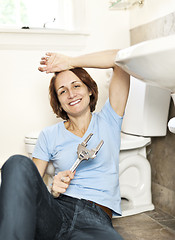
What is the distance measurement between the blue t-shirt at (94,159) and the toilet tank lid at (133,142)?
0.41 m

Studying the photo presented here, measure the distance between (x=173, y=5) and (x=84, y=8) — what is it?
0.71 m

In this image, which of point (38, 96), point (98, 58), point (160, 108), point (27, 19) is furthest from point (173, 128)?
point (27, 19)

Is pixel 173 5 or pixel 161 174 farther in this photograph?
pixel 161 174

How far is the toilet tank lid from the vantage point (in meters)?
1.98

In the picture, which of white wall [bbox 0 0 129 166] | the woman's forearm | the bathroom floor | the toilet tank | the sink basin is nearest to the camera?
the sink basin

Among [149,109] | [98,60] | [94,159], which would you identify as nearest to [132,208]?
[149,109]

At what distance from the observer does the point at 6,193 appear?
110 centimetres

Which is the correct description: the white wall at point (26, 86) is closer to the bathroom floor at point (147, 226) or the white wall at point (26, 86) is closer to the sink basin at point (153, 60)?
the bathroom floor at point (147, 226)

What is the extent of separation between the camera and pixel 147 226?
1.90m

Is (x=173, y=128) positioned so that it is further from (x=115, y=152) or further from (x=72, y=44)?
(x=72, y=44)

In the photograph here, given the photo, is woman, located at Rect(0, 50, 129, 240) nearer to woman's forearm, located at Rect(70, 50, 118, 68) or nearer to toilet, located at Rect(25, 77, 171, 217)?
woman's forearm, located at Rect(70, 50, 118, 68)

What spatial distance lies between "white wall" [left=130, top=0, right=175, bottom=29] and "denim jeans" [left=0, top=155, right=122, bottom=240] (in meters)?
1.14

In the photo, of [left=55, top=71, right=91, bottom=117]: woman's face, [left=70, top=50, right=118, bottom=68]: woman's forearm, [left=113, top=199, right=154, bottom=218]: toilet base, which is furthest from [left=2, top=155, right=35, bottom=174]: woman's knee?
[left=113, top=199, right=154, bottom=218]: toilet base

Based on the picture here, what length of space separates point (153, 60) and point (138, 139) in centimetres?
110
